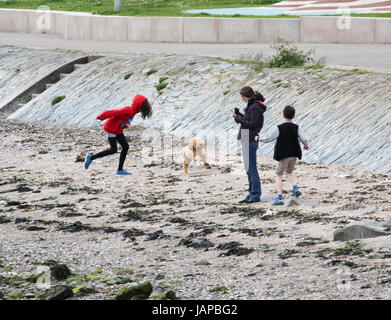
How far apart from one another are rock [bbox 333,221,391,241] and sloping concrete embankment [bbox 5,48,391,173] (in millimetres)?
4324

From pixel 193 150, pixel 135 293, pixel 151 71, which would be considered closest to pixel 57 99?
pixel 151 71

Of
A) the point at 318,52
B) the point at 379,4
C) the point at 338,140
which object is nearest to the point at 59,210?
the point at 338,140

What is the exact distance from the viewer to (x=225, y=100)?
1939 cm

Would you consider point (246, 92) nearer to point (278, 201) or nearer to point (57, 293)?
point (278, 201)

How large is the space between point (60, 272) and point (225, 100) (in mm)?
10598

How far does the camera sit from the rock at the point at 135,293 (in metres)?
8.30

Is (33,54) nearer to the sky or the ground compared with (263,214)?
nearer to the sky

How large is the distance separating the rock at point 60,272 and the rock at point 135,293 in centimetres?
114

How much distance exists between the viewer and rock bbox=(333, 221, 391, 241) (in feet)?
32.3

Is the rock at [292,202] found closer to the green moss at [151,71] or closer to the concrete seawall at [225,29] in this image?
the green moss at [151,71]

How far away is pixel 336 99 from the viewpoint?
17.2 meters

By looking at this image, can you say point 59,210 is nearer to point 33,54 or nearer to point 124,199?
point 124,199

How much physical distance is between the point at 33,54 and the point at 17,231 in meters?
17.2
